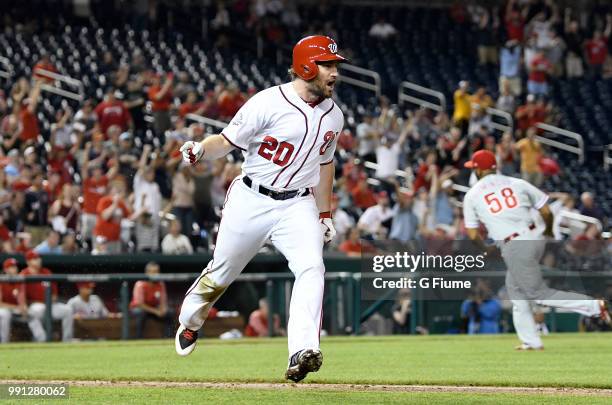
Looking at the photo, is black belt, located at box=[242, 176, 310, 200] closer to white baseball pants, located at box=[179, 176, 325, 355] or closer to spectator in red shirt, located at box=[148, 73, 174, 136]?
white baseball pants, located at box=[179, 176, 325, 355]

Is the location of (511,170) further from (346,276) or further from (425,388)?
(425,388)

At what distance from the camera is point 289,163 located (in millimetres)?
8344

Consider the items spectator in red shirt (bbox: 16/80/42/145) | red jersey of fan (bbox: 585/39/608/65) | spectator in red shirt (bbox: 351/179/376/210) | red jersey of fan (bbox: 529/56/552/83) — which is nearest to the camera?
spectator in red shirt (bbox: 16/80/42/145)

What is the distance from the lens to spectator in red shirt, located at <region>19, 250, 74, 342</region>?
16016 millimetres

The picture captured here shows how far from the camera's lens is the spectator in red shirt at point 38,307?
1602cm

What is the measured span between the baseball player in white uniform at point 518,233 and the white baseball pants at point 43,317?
567 centimetres

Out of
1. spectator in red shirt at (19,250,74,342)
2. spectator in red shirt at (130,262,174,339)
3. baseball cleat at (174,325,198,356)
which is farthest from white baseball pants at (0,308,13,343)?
baseball cleat at (174,325,198,356)

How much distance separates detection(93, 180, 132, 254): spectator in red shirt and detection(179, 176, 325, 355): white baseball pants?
858 centimetres

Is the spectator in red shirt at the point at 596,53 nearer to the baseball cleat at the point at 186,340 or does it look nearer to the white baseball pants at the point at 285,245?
the baseball cleat at the point at 186,340

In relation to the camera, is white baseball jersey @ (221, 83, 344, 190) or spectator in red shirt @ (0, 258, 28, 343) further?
spectator in red shirt @ (0, 258, 28, 343)

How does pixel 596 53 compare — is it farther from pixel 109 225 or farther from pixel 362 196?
pixel 109 225

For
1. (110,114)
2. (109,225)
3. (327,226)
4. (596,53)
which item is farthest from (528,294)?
(596,53)

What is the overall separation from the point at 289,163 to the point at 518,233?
16.8 ft

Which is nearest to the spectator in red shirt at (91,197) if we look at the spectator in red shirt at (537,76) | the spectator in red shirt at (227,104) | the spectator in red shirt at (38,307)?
the spectator in red shirt at (38,307)
